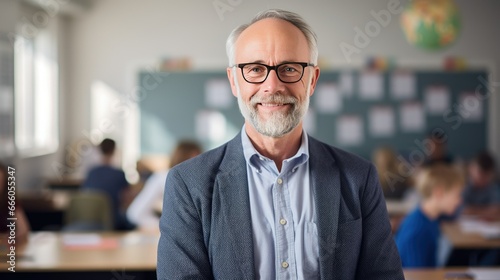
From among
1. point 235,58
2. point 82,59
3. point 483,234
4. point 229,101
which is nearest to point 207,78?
point 229,101

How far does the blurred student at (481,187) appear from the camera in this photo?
5910 millimetres

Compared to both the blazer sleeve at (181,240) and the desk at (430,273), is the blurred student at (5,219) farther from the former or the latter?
the blazer sleeve at (181,240)

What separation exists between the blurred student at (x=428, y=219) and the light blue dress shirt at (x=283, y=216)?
6.66 ft

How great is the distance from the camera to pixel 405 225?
3.75m

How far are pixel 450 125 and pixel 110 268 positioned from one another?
614 centimetres

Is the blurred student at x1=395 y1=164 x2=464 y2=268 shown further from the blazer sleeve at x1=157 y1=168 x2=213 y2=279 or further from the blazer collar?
the blazer sleeve at x1=157 y1=168 x2=213 y2=279

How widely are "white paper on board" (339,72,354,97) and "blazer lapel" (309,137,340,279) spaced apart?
22.4ft

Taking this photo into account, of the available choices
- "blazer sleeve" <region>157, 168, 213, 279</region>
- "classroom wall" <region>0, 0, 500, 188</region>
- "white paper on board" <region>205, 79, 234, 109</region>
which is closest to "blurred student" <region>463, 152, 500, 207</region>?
"classroom wall" <region>0, 0, 500, 188</region>

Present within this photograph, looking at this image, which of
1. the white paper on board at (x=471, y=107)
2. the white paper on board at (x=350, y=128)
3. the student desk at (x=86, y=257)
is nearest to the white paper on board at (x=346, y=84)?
the white paper on board at (x=350, y=128)

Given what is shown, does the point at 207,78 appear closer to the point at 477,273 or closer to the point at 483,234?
the point at 483,234

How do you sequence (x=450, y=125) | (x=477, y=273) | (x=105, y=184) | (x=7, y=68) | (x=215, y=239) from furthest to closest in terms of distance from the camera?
(x=450, y=125)
(x=7, y=68)
(x=105, y=184)
(x=477, y=273)
(x=215, y=239)

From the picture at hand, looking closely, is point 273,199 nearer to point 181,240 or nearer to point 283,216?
point 283,216

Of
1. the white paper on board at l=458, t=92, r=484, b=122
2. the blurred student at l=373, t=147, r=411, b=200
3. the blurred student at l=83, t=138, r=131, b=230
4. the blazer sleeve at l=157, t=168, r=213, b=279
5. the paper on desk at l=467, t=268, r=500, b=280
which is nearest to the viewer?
the blazer sleeve at l=157, t=168, r=213, b=279

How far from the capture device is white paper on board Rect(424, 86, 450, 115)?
27.9 feet
